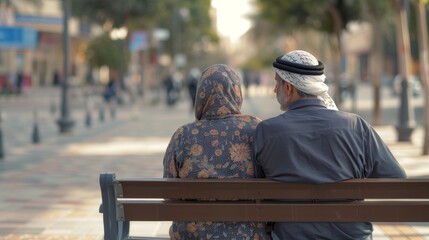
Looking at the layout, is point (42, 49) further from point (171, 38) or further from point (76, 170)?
point (76, 170)

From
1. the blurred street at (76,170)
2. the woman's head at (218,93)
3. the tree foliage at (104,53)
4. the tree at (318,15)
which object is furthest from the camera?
the tree foliage at (104,53)

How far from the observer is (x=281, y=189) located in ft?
14.9

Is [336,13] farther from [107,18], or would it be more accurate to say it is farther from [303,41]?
[303,41]

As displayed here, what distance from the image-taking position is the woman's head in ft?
15.1

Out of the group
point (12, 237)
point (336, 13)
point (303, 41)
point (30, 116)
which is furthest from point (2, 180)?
point (303, 41)

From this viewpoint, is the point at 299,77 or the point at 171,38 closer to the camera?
the point at 299,77

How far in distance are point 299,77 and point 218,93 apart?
1.34 ft

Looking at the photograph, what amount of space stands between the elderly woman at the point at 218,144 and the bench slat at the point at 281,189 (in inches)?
4.5

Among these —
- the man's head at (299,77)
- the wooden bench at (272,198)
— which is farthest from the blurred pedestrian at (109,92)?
the man's head at (299,77)

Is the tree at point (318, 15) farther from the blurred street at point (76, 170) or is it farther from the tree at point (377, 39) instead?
the blurred street at point (76, 170)

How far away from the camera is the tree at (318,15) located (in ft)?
113

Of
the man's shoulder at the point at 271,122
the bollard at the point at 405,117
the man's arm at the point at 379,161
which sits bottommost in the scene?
the bollard at the point at 405,117

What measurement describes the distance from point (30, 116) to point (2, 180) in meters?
20.6

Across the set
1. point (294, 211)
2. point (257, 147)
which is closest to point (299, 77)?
point (257, 147)
